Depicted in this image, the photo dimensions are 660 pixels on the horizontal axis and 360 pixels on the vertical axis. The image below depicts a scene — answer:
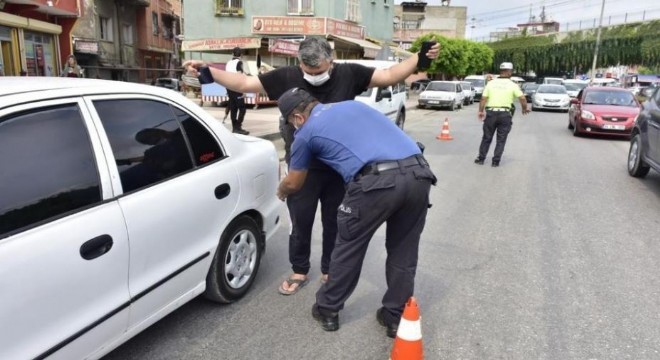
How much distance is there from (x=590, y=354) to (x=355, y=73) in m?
2.37

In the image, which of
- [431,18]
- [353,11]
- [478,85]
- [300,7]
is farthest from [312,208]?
[431,18]

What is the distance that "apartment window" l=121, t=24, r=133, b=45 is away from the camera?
34.5 m

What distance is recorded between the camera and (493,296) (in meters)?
3.80

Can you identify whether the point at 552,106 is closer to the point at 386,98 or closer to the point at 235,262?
the point at 386,98

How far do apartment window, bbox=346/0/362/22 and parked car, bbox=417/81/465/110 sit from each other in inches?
257

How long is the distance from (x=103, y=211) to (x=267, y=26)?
23.9m

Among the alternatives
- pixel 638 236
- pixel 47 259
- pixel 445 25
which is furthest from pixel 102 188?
pixel 445 25

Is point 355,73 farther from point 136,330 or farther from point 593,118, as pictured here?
point 593,118

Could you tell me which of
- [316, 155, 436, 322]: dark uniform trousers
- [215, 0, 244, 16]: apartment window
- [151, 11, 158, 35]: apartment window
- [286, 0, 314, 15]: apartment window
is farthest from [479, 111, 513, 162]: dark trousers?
[151, 11, 158, 35]: apartment window

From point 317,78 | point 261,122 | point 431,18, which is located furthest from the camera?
point 431,18

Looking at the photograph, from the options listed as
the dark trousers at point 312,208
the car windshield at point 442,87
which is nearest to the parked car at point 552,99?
the car windshield at point 442,87

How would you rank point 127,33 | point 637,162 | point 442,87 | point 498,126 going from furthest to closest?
1. point 127,33
2. point 442,87
3. point 498,126
4. point 637,162

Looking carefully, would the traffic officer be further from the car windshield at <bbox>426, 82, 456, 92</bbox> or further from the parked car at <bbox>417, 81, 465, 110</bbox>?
the car windshield at <bbox>426, 82, 456, 92</bbox>

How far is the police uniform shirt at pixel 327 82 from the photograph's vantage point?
3.58 meters
